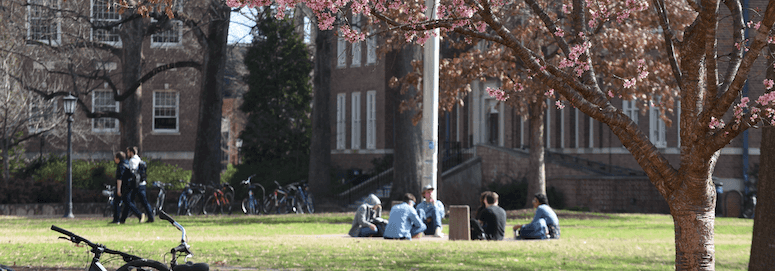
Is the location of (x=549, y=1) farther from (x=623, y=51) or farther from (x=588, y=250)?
(x=588, y=250)

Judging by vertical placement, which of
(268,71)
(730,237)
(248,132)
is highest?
(268,71)

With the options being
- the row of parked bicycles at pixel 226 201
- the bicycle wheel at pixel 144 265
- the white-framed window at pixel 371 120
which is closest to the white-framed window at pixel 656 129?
the white-framed window at pixel 371 120

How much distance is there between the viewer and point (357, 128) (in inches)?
1486

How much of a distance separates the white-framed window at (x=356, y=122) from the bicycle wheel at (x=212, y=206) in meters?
12.4

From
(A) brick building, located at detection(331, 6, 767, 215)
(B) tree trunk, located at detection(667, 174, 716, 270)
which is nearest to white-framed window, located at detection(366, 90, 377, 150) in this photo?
(A) brick building, located at detection(331, 6, 767, 215)

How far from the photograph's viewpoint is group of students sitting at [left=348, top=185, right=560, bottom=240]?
14.7 m

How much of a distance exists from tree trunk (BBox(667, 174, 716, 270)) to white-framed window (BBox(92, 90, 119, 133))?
1366 inches

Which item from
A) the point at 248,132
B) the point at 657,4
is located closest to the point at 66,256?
the point at 657,4

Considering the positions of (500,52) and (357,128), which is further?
(357,128)

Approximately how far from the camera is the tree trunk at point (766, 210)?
28.2ft

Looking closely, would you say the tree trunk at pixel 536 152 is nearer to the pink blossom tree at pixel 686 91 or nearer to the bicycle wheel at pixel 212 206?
the bicycle wheel at pixel 212 206

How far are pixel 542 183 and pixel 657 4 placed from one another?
1736 cm

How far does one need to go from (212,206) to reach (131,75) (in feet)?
23.8

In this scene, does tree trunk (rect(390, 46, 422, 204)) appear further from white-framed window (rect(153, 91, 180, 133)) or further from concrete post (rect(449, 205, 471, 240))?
white-framed window (rect(153, 91, 180, 133))
